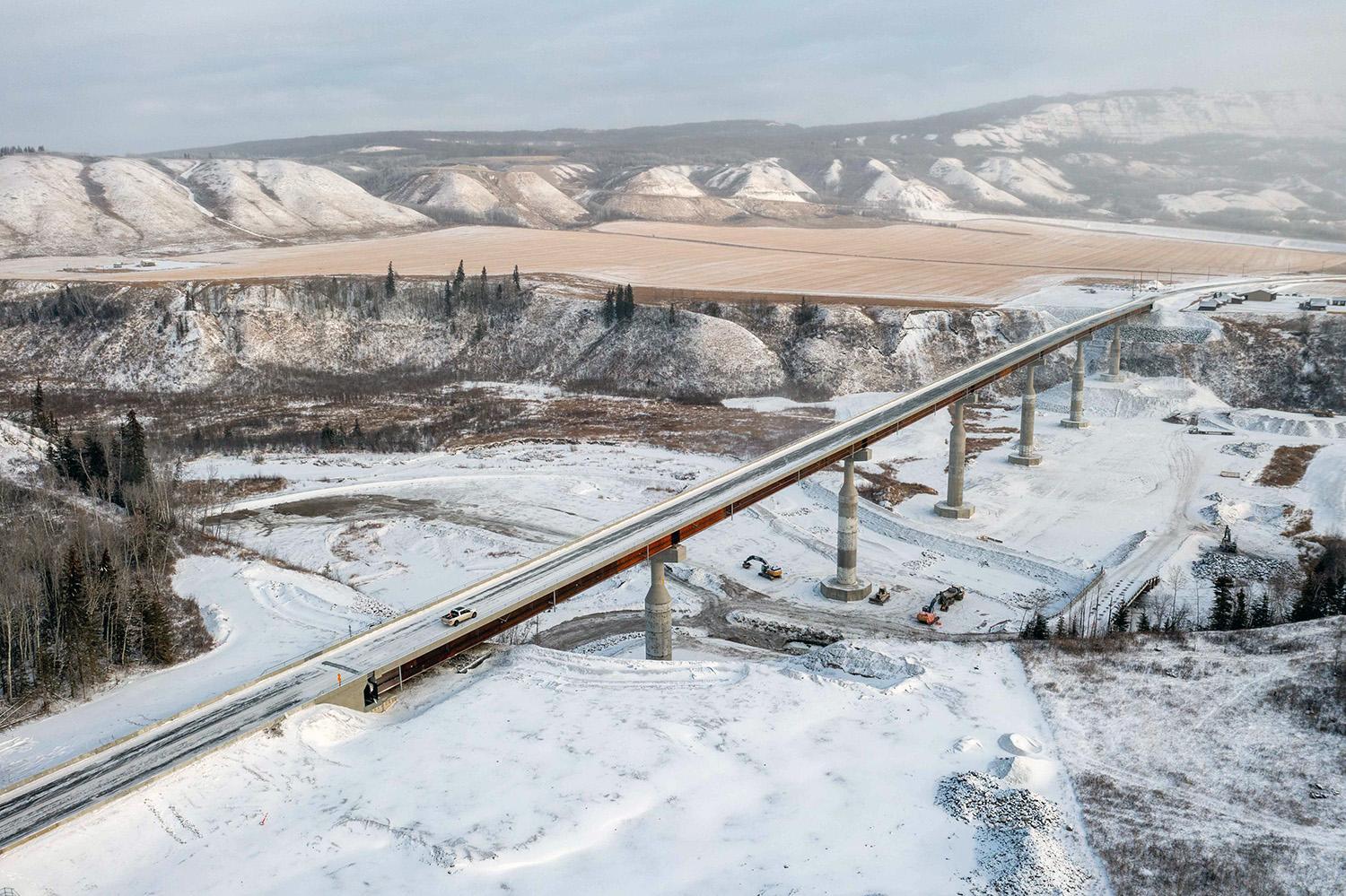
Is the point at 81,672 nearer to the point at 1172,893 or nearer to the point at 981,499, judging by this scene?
the point at 1172,893

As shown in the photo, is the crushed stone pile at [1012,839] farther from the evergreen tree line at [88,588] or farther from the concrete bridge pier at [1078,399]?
the concrete bridge pier at [1078,399]

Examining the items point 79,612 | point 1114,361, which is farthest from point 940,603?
point 1114,361

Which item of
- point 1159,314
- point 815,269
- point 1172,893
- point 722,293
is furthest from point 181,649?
point 815,269

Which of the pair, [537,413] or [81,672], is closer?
[81,672]

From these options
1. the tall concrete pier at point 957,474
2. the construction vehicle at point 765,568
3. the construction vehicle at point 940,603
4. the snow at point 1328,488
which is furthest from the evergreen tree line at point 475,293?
the snow at point 1328,488

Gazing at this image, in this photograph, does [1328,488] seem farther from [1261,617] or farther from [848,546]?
[848,546]

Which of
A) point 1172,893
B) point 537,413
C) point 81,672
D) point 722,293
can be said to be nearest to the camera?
point 1172,893
